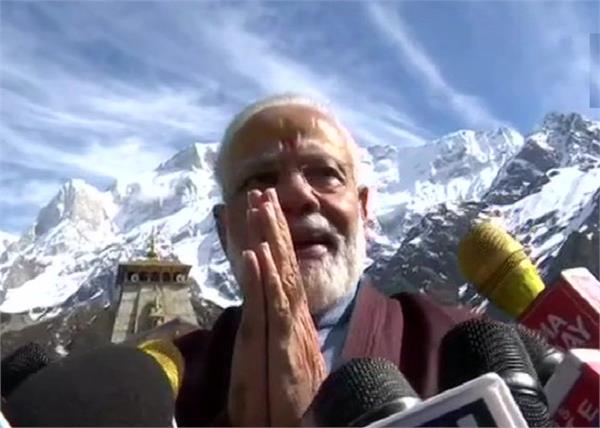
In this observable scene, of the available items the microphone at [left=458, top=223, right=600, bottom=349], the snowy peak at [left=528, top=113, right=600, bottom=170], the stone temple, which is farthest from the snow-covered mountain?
the microphone at [left=458, top=223, right=600, bottom=349]

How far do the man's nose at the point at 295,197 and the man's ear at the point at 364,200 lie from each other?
0.57 feet

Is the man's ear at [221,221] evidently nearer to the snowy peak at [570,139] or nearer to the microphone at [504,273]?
the microphone at [504,273]

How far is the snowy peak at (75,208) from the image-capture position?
129500mm

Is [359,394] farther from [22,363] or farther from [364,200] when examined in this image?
[364,200]

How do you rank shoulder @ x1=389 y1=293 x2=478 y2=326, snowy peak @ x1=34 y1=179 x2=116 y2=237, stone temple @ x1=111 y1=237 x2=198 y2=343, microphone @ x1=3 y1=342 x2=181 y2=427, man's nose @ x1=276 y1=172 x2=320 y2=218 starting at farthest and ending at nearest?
snowy peak @ x1=34 y1=179 x2=116 y2=237 < stone temple @ x1=111 y1=237 x2=198 y2=343 < shoulder @ x1=389 y1=293 x2=478 y2=326 < man's nose @ x1=276 y1=172 x2=320 y2=218 < microphone @ x1=3 y1=342 x2=181 y2=427

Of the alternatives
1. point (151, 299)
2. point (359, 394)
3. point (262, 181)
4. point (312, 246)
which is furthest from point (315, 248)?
point (151, 299)

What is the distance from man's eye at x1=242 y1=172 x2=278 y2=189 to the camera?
60.0 inches

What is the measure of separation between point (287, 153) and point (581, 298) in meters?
0.43

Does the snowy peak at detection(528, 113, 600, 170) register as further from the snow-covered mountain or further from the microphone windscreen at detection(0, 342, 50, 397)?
the microphone windscreen at detection(0, 342, 50, 397)

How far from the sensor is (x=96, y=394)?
876 mm

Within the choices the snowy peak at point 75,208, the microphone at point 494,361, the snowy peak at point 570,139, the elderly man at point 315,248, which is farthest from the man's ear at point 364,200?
the snowy peak at point 75,208

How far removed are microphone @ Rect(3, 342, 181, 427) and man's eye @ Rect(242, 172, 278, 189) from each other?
0.60 meters

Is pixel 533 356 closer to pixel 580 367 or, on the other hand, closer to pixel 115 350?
pixel 580 367

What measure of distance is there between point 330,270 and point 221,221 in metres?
0.23
